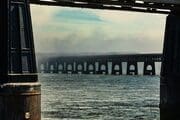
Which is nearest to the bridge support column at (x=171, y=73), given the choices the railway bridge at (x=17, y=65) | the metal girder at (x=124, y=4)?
the metal girder at (x=124, y=4)

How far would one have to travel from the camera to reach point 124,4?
5106 cm

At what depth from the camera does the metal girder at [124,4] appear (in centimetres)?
4958

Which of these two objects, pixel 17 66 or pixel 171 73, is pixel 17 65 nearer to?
pixel 17 66

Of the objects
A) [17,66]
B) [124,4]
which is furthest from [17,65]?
[124,4]

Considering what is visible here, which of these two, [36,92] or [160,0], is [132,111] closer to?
[160,0]

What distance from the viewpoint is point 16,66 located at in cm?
3725

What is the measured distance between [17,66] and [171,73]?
22217mm

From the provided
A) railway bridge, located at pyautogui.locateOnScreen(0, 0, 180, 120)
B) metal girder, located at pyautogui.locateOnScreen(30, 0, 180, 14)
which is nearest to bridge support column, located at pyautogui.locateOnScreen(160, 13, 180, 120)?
metal girder, located at pyautogui.locateOnScreen(30, 0, 180, 14)

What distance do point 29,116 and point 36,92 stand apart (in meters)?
1.56

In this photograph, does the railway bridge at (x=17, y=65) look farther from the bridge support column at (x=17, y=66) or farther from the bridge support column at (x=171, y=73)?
the bridge support column at (x=171, y=73)

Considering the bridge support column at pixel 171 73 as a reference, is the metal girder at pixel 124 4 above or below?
above

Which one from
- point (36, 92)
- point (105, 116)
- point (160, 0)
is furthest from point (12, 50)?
point (105, 116)

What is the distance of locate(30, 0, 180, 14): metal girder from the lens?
49.6 m

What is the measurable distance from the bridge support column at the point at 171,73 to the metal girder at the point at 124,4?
215 cm
